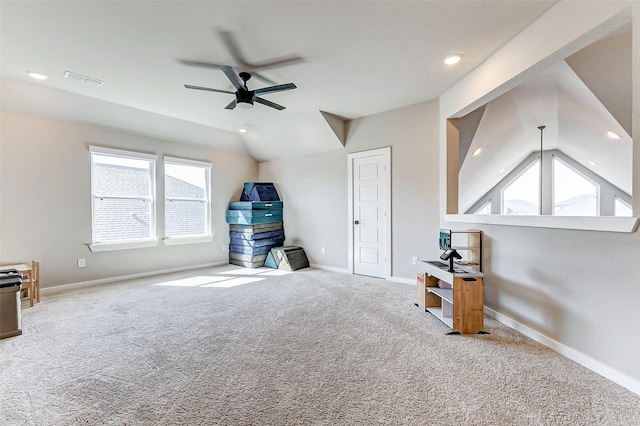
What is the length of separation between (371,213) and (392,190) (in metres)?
0.56

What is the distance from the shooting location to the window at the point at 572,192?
6414 millimetres

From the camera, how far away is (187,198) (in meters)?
5.68

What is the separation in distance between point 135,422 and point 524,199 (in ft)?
28.8

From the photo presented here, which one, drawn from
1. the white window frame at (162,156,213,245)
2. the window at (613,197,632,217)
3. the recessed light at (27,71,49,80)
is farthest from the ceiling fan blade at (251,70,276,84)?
the window at (613,197,632,217)

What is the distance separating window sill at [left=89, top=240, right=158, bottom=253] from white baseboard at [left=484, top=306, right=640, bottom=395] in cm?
547

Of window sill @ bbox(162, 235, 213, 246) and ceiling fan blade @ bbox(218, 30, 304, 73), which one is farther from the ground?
ceiling fan blade @ bbox(218, 30, 304, 73)

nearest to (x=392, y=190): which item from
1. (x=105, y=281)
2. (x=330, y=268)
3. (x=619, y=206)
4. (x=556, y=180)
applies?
(x=330, y=268)

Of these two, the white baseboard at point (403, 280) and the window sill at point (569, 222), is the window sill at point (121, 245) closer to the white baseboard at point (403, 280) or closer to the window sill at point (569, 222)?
the white baseboard at point (403, 280)

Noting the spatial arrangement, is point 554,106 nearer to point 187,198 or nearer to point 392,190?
point 392,190

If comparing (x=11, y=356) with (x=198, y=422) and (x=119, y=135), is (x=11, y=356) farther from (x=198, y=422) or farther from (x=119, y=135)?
(x=119, y=135)

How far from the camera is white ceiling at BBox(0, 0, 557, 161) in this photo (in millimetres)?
2262

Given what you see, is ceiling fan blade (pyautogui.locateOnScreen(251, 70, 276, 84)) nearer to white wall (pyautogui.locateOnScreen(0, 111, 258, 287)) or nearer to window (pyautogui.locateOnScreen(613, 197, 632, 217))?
white wall (pyautogui.locateOnScreen(0, 111, 258, 287))

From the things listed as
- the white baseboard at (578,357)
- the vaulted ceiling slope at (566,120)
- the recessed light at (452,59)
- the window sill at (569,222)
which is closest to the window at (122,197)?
the recessed light at (452,59)

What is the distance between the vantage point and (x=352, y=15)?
2328mm
